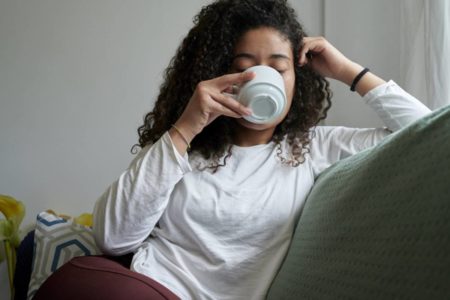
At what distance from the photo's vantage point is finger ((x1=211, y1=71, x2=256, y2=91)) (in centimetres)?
64

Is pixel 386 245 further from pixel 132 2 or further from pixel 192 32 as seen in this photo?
pixel 132 2


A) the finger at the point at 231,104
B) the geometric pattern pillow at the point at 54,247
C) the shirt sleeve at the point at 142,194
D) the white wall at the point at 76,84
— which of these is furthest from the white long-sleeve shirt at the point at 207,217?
the white wall at the point at 76,84

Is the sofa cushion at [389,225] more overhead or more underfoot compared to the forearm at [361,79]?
more underfoot

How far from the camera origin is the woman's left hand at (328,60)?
2.82 ft

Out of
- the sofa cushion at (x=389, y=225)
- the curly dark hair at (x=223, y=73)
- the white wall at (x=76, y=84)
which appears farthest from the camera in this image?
the white wall at (x=76, y=84)

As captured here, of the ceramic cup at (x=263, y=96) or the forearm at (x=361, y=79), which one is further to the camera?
the forearm at (x=361, y=79)

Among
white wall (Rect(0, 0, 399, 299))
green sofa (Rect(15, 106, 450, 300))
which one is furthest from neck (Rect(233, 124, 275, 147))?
white wall (Rect(0, 0, 399, 299))

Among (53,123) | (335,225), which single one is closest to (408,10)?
(335,225)

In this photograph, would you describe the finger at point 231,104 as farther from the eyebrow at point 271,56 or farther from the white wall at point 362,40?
the white wall at point 362,40

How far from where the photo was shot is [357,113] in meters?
1.24

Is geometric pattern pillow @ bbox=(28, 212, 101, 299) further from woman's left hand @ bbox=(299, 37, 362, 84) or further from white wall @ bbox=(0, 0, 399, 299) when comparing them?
woman's left hand @ bbox=(299, 37, 362, 84)

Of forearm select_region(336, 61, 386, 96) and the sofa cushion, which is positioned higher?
forearm select_region(336, 61, 386, 96)

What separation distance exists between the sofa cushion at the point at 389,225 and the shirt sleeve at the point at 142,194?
0.89ft

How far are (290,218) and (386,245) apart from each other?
340 mm
